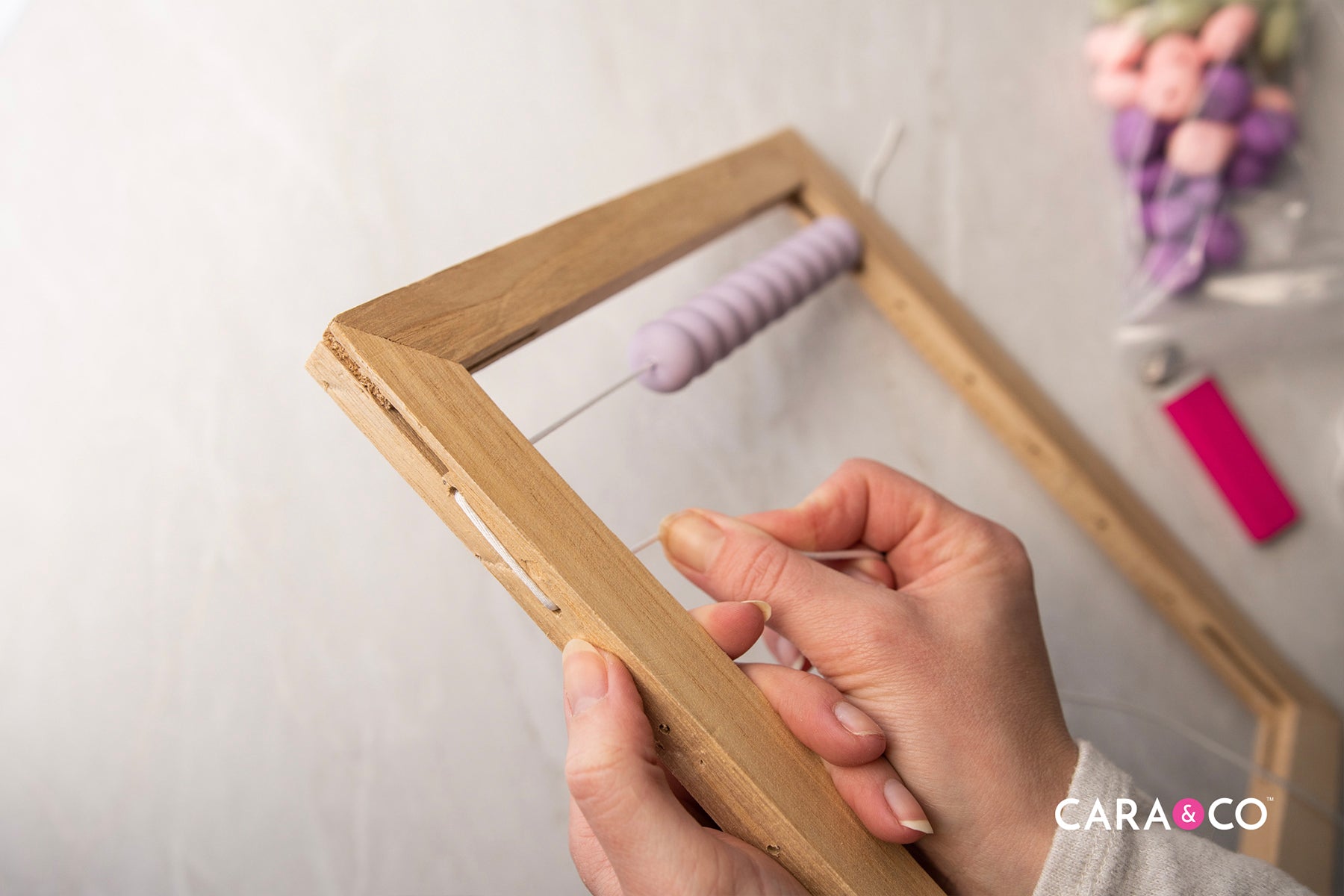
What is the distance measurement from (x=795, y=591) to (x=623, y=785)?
15 centimetres

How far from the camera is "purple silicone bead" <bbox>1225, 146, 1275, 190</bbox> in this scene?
0.97 metres

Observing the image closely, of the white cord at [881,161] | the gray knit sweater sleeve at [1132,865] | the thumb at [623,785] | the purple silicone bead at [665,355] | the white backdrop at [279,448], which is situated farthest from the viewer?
the white cord at [881,161]

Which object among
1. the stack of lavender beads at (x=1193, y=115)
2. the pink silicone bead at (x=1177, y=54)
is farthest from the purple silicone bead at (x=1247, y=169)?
the pink silicone bead at (x=1177, y=54)

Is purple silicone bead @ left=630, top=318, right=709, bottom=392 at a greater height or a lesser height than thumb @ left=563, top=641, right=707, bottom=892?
greater

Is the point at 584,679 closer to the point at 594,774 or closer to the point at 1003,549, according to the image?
the point at 594,774

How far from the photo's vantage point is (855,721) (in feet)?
1.48

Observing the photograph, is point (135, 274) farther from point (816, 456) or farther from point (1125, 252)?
point (1125, 252)

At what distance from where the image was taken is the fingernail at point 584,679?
1.34 ft

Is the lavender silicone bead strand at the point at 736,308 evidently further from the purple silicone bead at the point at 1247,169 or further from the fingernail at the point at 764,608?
the purple silicone bead at the point at 1247,169

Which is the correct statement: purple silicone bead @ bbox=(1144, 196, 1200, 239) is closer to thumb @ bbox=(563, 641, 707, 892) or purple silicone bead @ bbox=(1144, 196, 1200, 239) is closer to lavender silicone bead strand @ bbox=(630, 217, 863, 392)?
lavender silicone bead strand @ bbox=(630, 217, 863, 392)

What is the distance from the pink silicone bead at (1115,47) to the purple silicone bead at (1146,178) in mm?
117

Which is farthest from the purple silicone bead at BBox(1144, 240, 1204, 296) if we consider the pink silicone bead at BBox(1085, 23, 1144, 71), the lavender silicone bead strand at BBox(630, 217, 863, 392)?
the lavender silicone bead strand at BBox(630, 217, 863, 392)

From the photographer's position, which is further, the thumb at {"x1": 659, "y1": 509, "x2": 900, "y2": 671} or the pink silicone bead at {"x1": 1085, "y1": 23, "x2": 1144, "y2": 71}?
the pink silicone bead at {"x1": 1085, "y1": 23, "x2": 1144, "y2": 71}

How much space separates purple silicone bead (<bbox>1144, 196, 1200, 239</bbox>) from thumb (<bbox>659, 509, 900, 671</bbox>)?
0.67 metres
